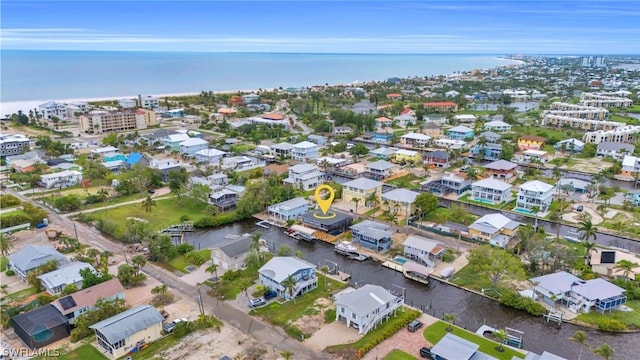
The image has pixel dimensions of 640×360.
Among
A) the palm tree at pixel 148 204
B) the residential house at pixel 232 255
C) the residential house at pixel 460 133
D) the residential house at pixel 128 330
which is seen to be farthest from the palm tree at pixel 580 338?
the residential house at pixel 460 133

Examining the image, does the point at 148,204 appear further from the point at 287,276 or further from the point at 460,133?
the point at 460,133

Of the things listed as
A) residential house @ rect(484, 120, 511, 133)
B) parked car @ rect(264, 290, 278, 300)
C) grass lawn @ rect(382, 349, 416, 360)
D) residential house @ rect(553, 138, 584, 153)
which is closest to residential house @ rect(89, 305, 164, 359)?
parked car @ rect(264, 290, 278, 300)

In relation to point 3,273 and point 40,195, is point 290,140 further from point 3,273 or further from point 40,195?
point 3,273

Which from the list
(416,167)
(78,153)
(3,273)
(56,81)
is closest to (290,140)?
(416,167)

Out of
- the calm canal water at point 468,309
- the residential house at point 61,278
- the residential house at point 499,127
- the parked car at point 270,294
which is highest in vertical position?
the residential house at point 499,127

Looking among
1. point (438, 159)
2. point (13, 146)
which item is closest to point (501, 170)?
point (438, 159)

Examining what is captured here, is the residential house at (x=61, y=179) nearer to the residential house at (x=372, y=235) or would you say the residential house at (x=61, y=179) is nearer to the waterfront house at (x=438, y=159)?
the residential house at (x=372, y=235)
